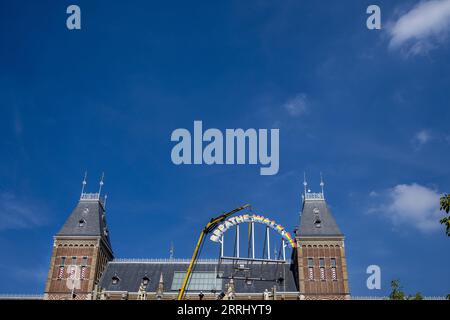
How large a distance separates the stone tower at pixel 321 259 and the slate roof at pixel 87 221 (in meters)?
27.5

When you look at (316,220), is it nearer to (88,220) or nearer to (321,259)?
(321,259)

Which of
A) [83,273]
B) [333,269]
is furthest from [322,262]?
[83,273]

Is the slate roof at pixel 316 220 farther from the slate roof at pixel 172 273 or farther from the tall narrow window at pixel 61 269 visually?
the tall narrow window at pixel 61 269

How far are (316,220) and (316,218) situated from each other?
0.67m

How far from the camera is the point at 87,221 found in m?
62.8

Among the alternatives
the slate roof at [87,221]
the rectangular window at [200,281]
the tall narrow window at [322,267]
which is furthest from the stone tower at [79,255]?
the tall narrow window at [322,267]

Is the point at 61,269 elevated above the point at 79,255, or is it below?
below

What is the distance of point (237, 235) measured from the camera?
5212 centimetres
